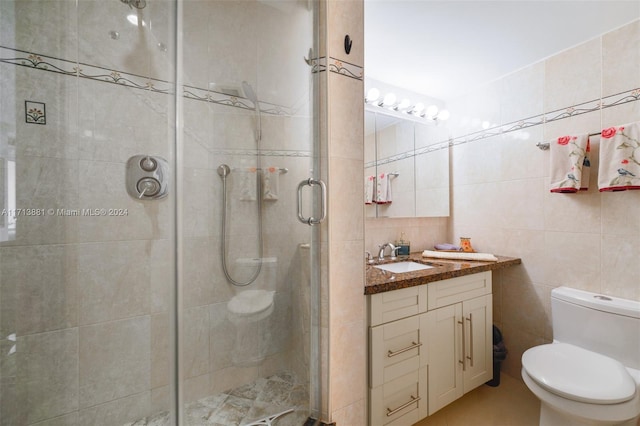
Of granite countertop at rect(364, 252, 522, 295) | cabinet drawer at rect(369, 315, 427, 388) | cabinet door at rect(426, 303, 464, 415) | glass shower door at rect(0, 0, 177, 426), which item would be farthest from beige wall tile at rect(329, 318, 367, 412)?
glass shower door at rect(0, 0, 177, 426)

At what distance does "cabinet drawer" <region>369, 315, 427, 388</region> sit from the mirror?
0.82 m

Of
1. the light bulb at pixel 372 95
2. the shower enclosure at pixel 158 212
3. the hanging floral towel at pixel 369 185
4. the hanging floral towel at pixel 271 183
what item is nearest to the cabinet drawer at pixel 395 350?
the shower enclosure at pixel 158 212

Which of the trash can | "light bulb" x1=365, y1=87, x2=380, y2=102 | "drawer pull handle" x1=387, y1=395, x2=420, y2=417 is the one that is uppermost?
"light bulb" x1=365, y1=87, x2=380, y2=102

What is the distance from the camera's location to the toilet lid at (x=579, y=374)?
3.31ft

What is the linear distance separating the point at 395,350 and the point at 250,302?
0.79m

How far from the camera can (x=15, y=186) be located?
0.79m

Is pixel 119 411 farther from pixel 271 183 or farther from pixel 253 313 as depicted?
pixel 271 183

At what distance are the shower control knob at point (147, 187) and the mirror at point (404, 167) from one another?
4.26 feet

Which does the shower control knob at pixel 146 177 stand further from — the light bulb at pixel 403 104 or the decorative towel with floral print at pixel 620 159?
the decorative towel with floral print at pixel 620 159

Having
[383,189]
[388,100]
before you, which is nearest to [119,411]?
[383,189]

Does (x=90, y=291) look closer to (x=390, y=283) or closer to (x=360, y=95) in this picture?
(x=390, y=283)

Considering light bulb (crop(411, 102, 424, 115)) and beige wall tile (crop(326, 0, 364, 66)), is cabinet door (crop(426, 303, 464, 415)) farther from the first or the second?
light bulb (crop(411, 102, 424, 115))

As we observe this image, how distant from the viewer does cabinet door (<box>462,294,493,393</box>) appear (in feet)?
4.84

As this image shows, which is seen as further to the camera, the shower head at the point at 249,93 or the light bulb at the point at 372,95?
the light bulb at the point at 372,95
